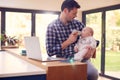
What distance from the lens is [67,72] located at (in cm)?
151

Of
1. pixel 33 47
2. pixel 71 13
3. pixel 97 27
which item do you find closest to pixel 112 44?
pixel 97 27

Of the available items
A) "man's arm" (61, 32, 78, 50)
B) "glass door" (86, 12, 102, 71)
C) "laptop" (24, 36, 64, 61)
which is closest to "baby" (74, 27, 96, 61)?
"man's arm" (61, 32, 78, 50)

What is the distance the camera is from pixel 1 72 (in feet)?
4.67

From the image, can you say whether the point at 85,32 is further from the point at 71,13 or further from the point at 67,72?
the point at 67,72

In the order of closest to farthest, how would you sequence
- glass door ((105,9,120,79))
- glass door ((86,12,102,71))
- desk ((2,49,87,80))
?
desk ((2,49,87,80)), glass door ((105,9,120,79)), glass door ((86,12,102,71))

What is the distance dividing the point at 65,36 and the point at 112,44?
13.9ft

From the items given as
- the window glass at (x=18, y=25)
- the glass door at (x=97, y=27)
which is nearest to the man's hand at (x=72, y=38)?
the glass door at (x=97, y=27)

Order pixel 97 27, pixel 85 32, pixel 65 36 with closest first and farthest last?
1. pixel 65 36
2. pixel 85 32
3. pixel 97 27

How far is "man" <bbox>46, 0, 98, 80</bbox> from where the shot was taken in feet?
6.07

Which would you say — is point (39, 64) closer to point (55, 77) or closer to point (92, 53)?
point (55, 77)

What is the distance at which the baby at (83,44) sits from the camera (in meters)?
1.90

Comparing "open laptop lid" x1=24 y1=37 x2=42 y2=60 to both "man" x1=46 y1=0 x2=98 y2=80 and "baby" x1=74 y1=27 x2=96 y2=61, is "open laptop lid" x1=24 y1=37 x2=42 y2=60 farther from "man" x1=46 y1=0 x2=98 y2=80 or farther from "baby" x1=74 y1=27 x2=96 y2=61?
"baby" x1=74 y1=27 x2=96 y2=61

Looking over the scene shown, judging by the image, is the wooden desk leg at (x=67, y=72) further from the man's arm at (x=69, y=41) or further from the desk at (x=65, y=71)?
the man's arm at (x=69, y=41)

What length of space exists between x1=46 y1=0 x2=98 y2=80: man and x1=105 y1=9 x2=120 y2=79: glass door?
398cm
